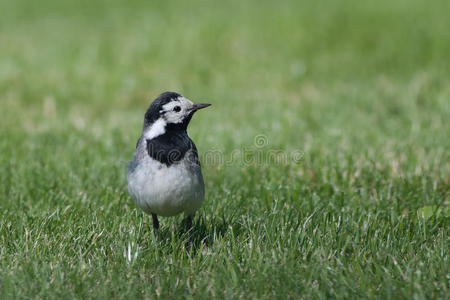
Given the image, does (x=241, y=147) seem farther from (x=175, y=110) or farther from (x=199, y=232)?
(x=175, y=110)

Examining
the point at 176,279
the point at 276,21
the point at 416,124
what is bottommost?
the point at 176,279

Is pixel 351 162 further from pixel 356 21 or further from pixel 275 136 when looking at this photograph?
pixel 356 21

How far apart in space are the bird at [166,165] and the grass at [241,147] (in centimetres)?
31

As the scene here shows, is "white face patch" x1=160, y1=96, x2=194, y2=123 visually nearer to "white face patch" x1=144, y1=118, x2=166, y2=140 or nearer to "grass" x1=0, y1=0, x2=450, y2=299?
"white face patch" x1=144, y1=118, x2=166, y2=140

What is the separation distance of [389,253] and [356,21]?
7.30 metres

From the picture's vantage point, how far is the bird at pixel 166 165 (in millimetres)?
3607

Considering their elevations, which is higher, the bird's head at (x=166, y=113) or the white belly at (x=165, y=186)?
A: the bird's head at (x=166, y=113)

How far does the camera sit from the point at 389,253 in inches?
139

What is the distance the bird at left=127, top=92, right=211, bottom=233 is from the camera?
11.8 feet

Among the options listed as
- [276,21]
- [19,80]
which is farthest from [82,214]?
[276,21]

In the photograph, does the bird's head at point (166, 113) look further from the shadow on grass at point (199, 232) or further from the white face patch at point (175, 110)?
the shadow on grass at point (199, 232)

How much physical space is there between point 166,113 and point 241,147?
101 inches

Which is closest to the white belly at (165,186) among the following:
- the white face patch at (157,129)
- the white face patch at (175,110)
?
the white face patch at (157,129)

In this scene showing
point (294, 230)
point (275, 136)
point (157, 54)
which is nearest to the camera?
point (294, 230)
